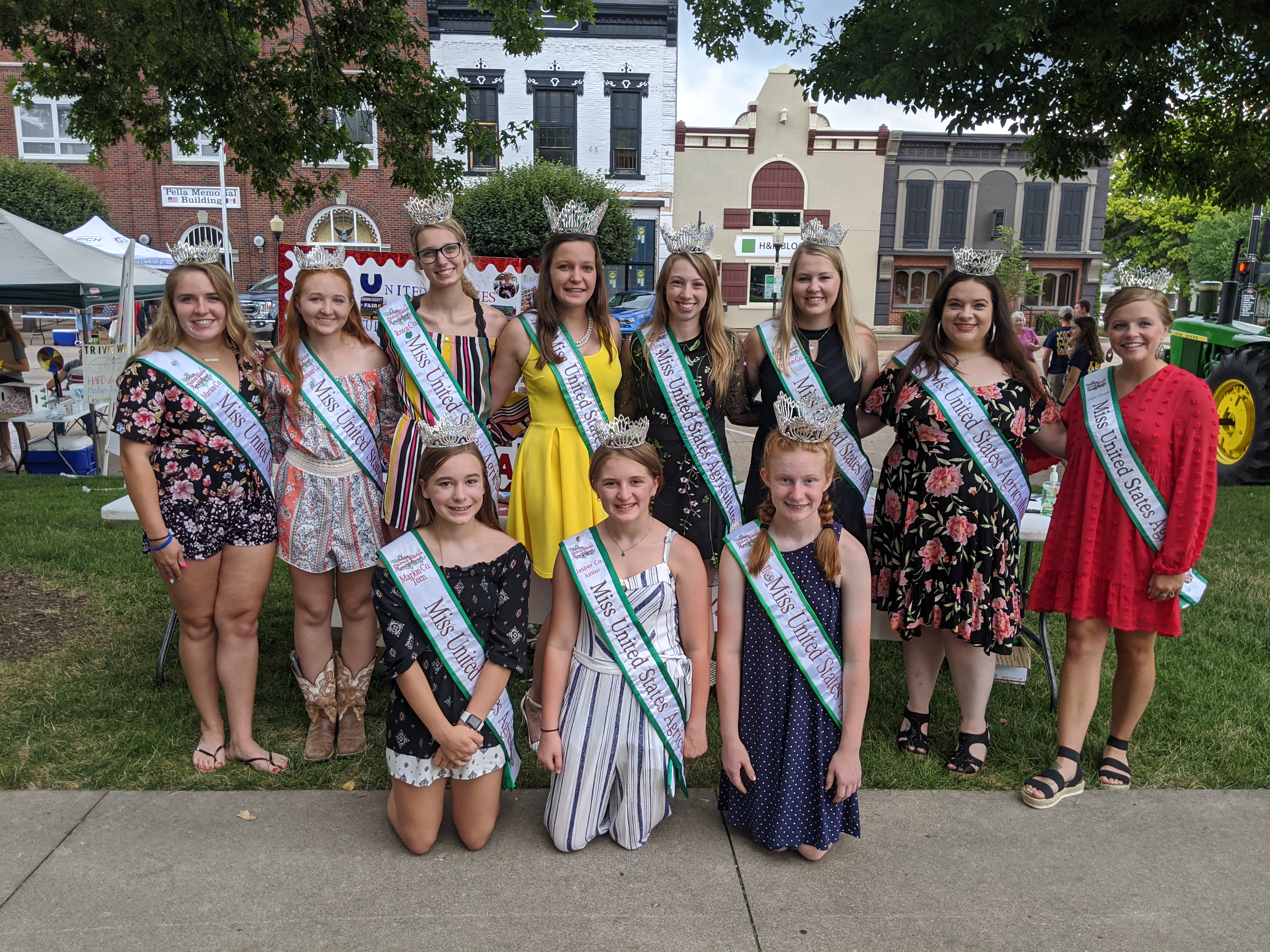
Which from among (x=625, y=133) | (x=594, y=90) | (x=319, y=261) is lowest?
(x=319, y=261)

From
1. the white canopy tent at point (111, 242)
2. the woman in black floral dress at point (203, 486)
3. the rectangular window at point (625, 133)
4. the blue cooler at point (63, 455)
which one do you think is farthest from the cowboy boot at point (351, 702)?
the rectangular window at point (625, 133)

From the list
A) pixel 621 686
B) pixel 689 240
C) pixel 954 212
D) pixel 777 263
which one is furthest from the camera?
pixel 954 212

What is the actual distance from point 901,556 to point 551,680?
129 centimetres

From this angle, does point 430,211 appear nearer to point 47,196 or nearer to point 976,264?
point 976,264

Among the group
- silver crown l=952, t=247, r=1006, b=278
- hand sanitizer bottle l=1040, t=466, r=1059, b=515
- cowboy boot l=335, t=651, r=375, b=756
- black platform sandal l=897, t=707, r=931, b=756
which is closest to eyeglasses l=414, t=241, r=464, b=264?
cowboy boot l=335, t=651, r=375, b=756

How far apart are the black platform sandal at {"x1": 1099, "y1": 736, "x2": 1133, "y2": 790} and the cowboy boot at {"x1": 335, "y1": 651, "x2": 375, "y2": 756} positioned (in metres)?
2.50

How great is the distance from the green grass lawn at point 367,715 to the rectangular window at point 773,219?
2574 cm

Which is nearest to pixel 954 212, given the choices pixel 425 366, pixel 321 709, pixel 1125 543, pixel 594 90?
pixel 594 90

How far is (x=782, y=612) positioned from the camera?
2525mm

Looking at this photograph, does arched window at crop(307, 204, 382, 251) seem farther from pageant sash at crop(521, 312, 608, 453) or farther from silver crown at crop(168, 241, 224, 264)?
pageant sash at crop(521, 312, 608, 453)

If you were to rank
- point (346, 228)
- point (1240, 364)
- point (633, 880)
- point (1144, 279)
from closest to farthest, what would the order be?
point (633, 880), point (1144, 279), point (1240, 364), point (346, 228)

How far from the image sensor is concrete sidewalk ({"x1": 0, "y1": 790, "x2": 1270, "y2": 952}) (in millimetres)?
2211

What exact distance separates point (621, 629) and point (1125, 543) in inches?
63.4

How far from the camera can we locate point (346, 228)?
23.8 metres
